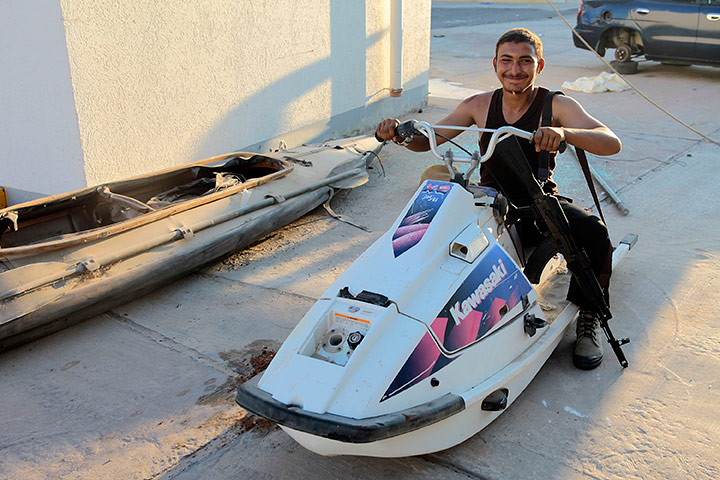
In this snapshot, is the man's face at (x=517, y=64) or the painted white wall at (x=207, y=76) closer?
the man's face at (x=517, y=64)

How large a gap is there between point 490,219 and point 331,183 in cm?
257

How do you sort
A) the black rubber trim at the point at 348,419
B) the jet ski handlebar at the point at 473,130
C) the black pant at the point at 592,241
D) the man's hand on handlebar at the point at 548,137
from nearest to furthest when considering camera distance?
the black rubber trim at the point at 348,419 → the man's hand on handlebar at the point at 548,137 → the jet ski handlebar at the point at 473,130 → the black pant at the point at 592,241

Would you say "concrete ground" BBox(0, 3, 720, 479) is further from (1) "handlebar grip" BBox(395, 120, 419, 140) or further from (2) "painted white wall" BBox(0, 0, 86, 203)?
(2) "painted white wall" BBox(0, 0, 86, 203)

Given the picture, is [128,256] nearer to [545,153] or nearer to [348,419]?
[348,419]

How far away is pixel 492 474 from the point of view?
103 inches

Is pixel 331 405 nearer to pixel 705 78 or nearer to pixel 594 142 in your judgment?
pixel 594 142

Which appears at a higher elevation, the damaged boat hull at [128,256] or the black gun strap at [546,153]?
the black gun strap at [546,153]

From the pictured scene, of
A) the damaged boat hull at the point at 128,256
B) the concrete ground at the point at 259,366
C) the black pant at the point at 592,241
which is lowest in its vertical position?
the concrete ground at the point at 259,366

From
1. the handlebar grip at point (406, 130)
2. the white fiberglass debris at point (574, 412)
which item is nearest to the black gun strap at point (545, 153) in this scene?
the handlebar grip at point (406, 130)

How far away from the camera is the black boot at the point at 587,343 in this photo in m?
3.31

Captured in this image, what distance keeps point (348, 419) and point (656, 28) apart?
10.4 metres

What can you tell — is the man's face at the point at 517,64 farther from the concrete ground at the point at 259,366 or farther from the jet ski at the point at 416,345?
the concrete ground at the point at 259,366

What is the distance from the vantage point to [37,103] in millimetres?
5297

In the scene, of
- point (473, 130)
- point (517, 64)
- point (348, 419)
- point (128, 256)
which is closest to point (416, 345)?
point (348, 419)
